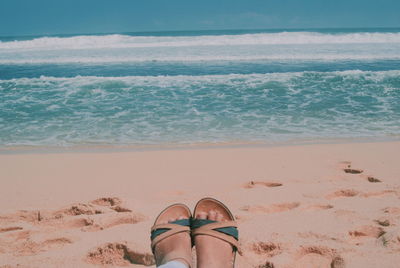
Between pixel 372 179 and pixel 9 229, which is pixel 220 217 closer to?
pixel 9 229

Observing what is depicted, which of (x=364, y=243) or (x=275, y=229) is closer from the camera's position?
(x=364, y=243)

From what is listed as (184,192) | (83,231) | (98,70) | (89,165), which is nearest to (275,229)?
(184,192)

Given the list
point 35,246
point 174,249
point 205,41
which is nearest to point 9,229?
point 35,246

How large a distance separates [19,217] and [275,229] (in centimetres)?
197

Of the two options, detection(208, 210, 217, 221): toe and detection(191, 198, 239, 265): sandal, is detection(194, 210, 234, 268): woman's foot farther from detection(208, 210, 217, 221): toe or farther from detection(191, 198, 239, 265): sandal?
detection(208, 210, 217, 221): toe

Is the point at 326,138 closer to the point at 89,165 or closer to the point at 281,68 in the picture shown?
the point at 89,165

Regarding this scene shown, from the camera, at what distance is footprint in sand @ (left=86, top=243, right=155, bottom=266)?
2211 millimetres

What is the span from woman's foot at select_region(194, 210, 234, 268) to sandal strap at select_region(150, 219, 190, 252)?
0.11 m

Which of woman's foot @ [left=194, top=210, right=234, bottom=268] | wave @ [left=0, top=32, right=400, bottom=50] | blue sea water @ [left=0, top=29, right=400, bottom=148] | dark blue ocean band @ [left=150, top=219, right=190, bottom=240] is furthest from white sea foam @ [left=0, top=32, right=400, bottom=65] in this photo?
woman's foot @ [left=194, top=210, right=234, bottom=268]

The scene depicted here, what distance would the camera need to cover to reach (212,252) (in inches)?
85.7

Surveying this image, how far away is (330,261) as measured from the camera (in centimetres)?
212

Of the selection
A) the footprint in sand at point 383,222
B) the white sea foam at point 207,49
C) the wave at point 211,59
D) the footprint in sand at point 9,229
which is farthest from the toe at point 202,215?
the white sea foam at point 207,49

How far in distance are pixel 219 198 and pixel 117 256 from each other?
→ 1145 millimetres

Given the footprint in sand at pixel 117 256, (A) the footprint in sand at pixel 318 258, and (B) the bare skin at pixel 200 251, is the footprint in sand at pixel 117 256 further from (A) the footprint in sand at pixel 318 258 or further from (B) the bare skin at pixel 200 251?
(A) the footprint in sand at pixel 318 258
